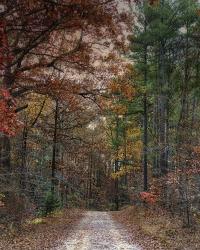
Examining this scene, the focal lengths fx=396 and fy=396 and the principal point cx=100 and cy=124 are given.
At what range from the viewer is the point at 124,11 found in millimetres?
13797

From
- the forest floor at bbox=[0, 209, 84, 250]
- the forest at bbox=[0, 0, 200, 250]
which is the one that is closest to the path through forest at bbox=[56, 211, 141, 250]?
the forest at bbox=[0, 0, 200, 250]

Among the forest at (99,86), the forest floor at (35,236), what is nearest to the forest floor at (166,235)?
the forest at (99,86)

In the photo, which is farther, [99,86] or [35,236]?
[99,86]

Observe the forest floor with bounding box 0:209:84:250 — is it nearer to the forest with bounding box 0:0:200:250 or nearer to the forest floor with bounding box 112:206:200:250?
the forest with bounding box 0:0:200:250

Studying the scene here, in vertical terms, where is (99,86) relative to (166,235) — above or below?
above

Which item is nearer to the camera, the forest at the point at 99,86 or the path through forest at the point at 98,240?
the forest at the point at 99,86

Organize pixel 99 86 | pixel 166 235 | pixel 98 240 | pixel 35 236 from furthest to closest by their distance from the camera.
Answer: pixel 99 86
pixel 166 235
pixel 35 236
pixel 98 240

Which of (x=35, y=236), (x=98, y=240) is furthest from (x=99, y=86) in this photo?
(x=35, y=236)

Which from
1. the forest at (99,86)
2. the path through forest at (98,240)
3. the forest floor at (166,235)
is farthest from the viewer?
the forest floor at (166,235)

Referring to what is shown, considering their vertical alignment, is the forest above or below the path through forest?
above

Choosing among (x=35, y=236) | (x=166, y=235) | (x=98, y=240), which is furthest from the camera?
(x=166, y=235)

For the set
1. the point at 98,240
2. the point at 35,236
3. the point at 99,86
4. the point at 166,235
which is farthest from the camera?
the point at 99,86

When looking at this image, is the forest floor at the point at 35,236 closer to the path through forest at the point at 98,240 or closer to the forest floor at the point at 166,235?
the path through forest at the point at 98,240

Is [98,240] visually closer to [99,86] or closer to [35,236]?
[35,236]
